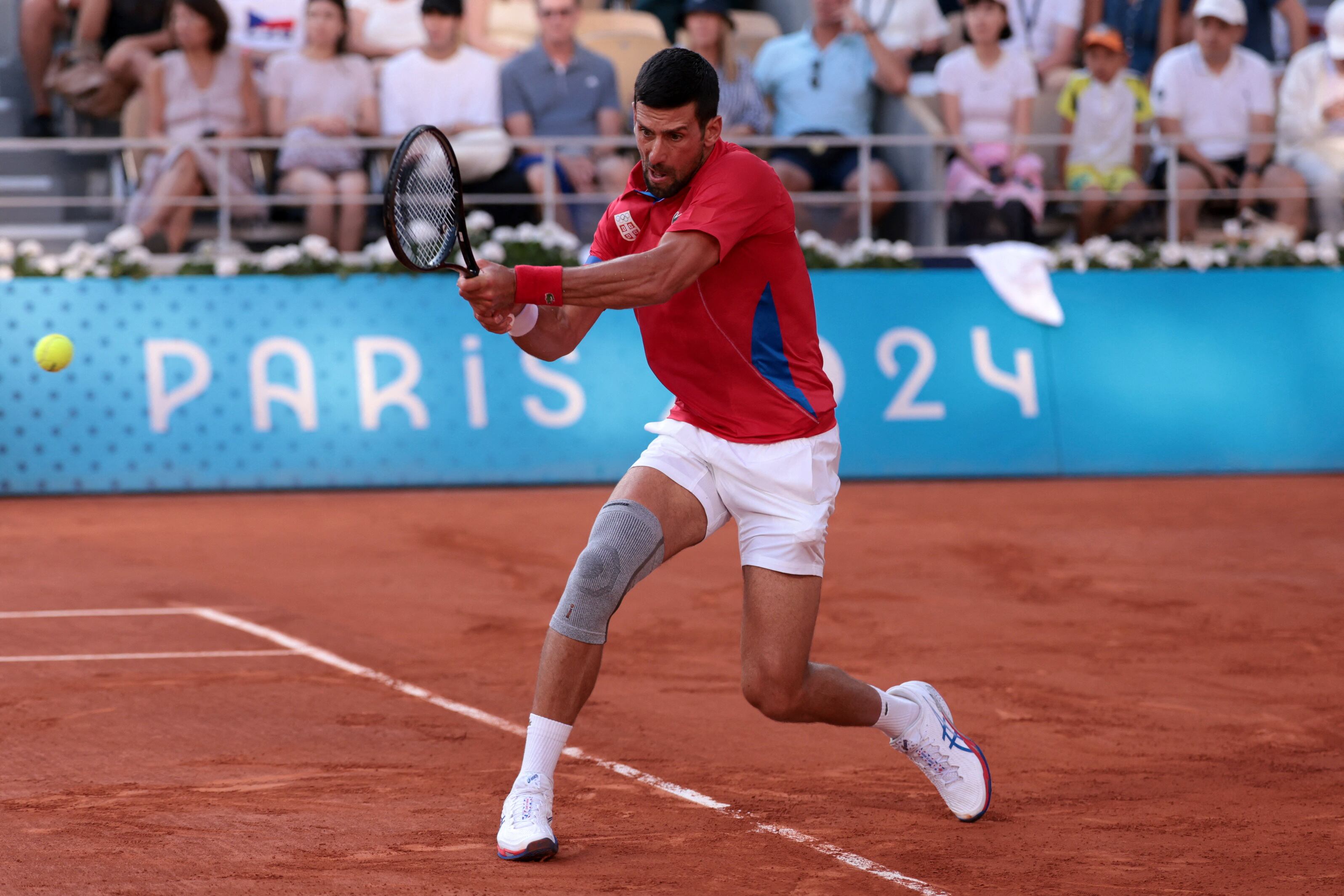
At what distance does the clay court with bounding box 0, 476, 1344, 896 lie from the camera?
3.73 metres

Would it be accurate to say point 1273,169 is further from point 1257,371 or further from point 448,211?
point 448,211

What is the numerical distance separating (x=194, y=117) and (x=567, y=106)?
9.25 feet

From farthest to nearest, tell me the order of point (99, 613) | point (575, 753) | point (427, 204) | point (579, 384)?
1. point (579, 384)
2. point (99, 613)
3. point (575, 753)
4. point (427, 204)

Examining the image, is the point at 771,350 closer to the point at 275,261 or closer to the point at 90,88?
the point at 275,261

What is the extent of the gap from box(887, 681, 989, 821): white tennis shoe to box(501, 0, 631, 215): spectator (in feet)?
25.6

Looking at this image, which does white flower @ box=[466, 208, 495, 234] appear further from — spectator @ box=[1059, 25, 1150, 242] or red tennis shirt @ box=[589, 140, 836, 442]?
red tennis shirt @ box=[589, 140, 836, 442]

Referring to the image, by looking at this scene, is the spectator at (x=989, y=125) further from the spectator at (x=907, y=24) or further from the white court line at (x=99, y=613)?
the white court line at (x=99, y=613)

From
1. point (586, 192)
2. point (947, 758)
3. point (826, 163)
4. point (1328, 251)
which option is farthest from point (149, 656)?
point (1328, 251)

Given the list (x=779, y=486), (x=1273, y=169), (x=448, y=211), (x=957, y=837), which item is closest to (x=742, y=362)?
(x=779, y=486)

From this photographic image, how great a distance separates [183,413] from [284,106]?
99.7 inches

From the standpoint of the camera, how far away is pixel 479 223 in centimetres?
1091

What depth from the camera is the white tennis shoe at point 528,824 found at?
3658mm

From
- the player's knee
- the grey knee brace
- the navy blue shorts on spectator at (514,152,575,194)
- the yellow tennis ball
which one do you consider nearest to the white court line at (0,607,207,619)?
the yellow tennis ball

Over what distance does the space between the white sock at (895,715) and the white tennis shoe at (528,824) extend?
97 cm
